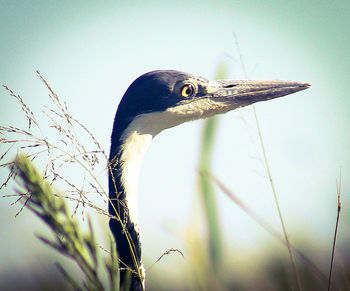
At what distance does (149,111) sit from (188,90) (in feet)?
1.38

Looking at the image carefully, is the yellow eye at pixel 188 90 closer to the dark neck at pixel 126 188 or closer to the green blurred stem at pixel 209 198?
the dark neck at pixel 126 188

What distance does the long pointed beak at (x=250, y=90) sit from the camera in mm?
2914

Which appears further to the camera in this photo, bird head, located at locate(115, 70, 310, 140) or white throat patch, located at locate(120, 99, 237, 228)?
bird head, located at locate(115, 70, 310, 140)

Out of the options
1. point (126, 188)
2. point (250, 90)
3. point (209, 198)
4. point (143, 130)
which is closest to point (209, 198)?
point (209, 198)

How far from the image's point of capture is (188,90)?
290 cm

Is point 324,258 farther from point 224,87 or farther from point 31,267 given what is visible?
point 31,267

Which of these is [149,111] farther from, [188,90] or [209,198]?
[209,198]

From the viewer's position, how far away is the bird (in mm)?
2311

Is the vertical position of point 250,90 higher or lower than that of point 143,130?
higher

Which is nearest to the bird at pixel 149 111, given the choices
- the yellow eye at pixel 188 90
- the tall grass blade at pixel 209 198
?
the yellow eye at pixel 188 90

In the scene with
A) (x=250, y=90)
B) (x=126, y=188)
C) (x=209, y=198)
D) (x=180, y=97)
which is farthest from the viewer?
(x=250, y=90)

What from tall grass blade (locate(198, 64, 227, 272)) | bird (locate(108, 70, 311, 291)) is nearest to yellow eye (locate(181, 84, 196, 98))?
bird (locate(108, 70, 311, 291))

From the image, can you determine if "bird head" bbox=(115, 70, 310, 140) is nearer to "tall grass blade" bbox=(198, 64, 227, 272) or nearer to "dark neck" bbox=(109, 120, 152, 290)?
"dark neck" bbox=(109, 120, 152, 290)

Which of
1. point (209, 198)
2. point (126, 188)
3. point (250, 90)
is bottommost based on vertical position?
point (126, 188)
